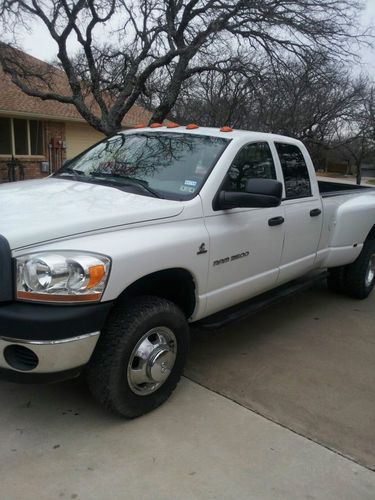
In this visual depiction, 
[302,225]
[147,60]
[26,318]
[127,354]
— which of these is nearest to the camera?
[26,318]

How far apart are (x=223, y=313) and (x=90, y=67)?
1111cm

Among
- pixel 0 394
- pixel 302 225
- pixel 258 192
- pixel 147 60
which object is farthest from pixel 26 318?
pixel 147 60

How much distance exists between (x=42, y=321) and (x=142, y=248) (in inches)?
28.3

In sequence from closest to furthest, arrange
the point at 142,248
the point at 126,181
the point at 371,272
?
the point at 142,248 → the point at 126,181 → the point at 371,272

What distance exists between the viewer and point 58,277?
2623 mm

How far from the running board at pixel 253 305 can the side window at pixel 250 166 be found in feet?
3.21

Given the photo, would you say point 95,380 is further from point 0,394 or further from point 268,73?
point 268,73

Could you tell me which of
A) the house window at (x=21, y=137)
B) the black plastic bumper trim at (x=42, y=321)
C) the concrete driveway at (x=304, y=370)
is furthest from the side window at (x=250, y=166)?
the house window at (x=21, y=137)

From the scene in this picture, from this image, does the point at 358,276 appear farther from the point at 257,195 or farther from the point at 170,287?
the point at 170,287

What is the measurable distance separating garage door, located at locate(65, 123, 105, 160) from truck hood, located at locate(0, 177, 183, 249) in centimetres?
1874

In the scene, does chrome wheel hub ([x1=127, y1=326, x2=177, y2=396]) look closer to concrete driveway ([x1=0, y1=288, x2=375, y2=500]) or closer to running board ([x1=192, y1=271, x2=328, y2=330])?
concrete driveway ([x1=0, y1=288, x2=375, y2=500])

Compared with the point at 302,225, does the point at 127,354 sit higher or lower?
lower

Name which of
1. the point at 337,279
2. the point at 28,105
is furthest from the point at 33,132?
the point at 337,279

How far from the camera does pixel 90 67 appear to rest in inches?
525
